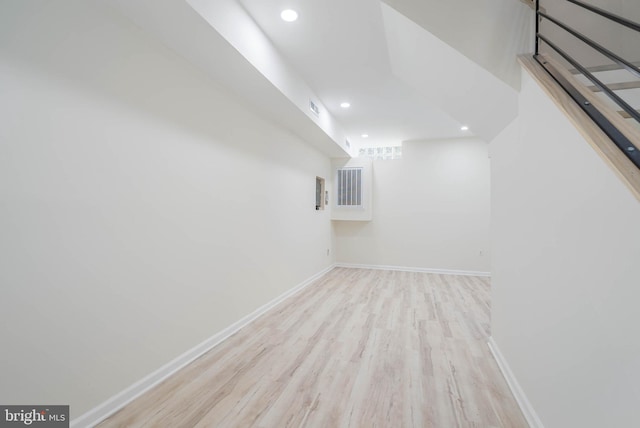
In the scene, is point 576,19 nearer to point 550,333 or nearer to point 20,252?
point 550,333

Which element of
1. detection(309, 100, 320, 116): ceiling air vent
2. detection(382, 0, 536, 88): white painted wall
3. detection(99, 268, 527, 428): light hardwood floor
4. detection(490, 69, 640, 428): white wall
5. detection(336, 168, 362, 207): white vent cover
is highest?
detection(309, 100, 320, 116): ceiling air vent

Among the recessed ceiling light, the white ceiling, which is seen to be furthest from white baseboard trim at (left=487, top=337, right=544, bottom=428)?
the recessed ceiling light

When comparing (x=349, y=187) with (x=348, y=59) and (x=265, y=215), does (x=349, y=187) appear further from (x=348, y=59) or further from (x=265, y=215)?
(x=348, y=59)

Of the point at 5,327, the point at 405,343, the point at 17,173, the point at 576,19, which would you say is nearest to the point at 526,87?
the point at 576,19

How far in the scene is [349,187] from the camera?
→ 6.01 meters

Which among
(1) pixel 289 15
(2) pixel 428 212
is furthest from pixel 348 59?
(2) pixel 428 212

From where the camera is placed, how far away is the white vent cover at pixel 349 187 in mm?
5953

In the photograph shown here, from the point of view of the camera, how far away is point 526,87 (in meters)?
1.60

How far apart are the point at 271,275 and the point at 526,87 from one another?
308 centimetres

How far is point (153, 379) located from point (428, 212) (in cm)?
530

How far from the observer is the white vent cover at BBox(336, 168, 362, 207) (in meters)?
5.95

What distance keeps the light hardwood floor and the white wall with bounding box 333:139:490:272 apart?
2.32m

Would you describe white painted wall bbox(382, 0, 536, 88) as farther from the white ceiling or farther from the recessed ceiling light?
the recessed ceiling light

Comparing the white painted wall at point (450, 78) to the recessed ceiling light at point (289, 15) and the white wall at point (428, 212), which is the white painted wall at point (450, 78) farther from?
the white wall at point (428, 212)
